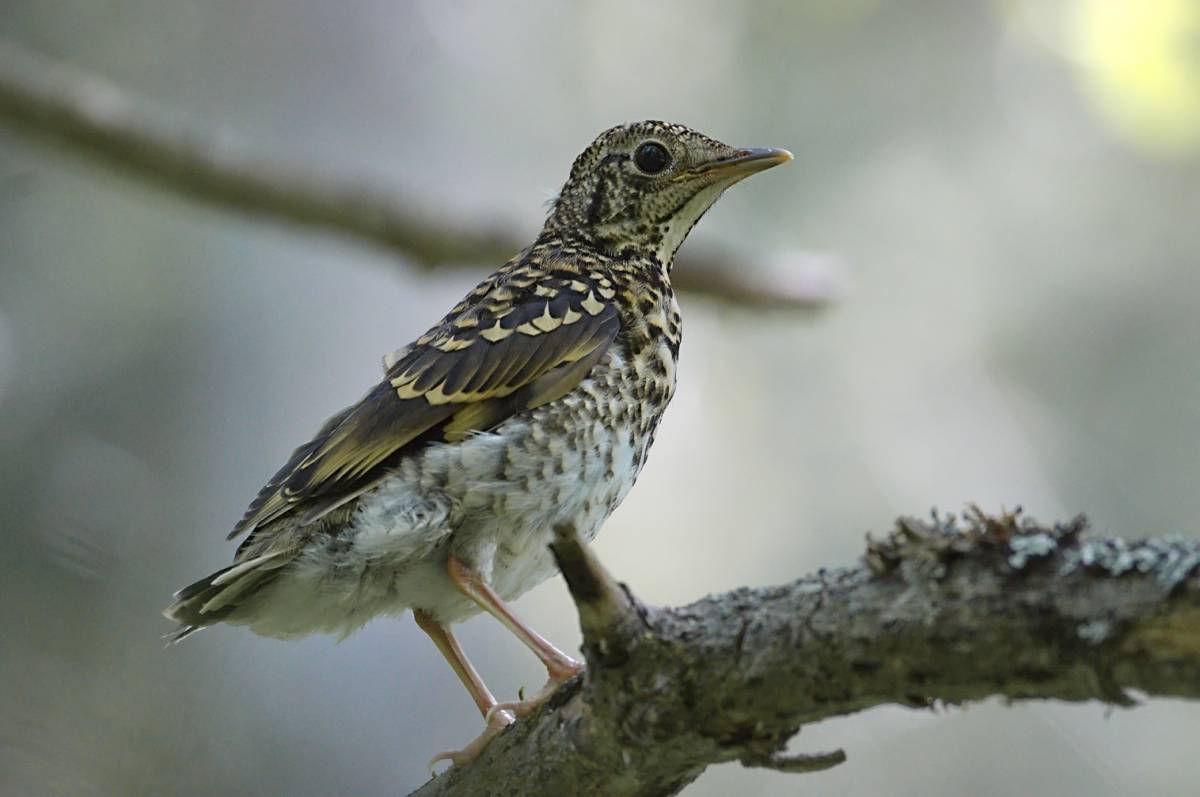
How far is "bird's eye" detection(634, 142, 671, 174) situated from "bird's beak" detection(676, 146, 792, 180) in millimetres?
85

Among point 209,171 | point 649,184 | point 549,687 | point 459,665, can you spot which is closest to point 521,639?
point 549,687

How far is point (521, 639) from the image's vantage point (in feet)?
11.3

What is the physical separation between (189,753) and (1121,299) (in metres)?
5.98

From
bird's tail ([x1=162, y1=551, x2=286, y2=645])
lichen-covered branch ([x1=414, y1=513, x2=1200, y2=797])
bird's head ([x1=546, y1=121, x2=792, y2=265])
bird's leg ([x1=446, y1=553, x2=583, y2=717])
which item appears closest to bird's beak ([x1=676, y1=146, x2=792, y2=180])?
bird's head ([x1=546, y1=121, x2=792, y2=265])

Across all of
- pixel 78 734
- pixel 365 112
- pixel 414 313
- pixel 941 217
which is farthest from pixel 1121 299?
pixel 78 734

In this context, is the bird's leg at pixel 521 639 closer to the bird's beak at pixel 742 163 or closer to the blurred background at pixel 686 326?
the bird's beak at pixel 742 163

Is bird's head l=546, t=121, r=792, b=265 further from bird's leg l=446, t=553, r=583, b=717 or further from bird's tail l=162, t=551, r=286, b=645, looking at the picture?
bird's tail l=162, t=551, r=286, b=645

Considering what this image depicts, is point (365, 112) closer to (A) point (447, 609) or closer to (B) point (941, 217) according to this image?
(B) point (941, 217)

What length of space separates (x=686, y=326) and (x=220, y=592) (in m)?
5.29

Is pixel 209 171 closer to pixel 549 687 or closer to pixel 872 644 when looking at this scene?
pixel 549 687

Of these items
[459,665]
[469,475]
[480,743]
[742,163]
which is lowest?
[480,743]

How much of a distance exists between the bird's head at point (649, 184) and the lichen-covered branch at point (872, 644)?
6.75 feet

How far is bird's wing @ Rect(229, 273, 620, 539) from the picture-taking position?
12.1 ft

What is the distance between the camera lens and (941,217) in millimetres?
8406
